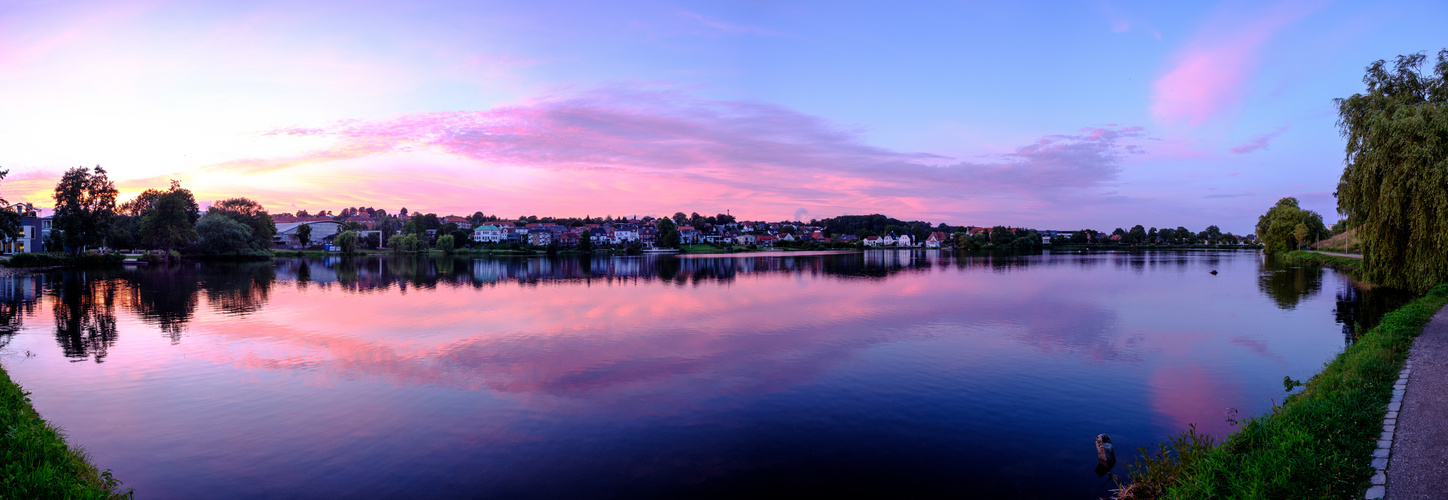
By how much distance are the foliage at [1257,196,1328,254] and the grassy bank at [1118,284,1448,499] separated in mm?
72007

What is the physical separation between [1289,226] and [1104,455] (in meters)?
76.3

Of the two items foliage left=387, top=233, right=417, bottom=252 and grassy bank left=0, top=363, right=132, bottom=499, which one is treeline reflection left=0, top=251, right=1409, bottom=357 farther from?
foliage left=387, top=233, right=417, bottom=252

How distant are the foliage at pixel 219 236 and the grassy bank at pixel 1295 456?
77849mm

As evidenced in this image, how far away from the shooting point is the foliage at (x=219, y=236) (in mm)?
62469

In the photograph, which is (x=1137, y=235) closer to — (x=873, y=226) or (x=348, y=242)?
(x=873, y=226)

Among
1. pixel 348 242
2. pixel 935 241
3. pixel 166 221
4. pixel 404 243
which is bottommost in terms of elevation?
pixel 935 241

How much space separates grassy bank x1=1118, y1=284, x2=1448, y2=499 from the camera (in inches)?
215

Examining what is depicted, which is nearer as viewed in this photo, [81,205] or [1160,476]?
[1160,476]

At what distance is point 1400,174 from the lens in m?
17.7

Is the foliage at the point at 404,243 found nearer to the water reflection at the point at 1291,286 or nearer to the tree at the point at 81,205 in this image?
the tree at the point at 81,205

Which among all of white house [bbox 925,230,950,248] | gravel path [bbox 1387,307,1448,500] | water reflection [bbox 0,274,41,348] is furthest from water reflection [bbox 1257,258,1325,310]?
white house [bbox 925,230,950,248]

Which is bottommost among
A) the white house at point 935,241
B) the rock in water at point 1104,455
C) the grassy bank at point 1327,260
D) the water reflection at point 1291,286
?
the rock in water at point 1104,455

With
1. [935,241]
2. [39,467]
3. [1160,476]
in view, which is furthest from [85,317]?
[935,241]

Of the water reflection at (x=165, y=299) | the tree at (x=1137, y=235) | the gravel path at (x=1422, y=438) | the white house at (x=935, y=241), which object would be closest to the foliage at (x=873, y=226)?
the white house at (x=935, y=241)
